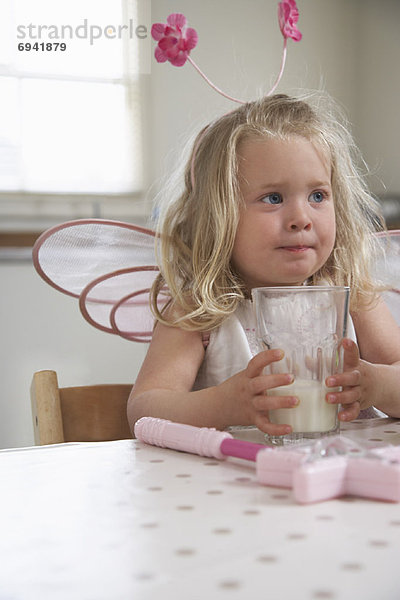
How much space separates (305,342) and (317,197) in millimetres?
372

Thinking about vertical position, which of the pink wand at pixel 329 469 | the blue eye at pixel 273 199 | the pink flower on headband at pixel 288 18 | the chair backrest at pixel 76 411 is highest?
the pink flower on headband at pixel 288 18

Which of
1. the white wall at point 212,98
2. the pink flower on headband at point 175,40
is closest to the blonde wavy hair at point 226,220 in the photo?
the pink flower on headband at point 175,40

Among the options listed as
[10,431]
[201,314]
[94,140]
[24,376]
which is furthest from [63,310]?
[201,314]

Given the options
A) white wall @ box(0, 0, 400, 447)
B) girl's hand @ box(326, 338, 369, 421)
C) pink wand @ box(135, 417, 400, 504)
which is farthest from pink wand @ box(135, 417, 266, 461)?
white wall @ box(0, 0, 400, 447)

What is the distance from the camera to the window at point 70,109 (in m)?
2.06

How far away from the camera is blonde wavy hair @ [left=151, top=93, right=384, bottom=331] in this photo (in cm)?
85

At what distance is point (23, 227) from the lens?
208 cm

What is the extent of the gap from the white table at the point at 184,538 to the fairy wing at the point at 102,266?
0.51 meters

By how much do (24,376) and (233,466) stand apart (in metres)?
1.75

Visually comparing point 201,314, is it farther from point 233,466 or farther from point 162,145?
point 162,145

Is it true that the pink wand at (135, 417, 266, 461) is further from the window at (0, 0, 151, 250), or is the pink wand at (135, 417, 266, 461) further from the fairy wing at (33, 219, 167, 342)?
the window at (0, 0, 151, 250)

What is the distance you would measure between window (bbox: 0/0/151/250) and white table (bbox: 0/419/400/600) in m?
1.74

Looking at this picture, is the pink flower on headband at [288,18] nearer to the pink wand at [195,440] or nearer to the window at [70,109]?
the pink wand at [195,440]

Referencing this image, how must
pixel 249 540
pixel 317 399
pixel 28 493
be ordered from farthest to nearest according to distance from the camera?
pixel 317 399 < pixel 28 493 < pixel 249 540
